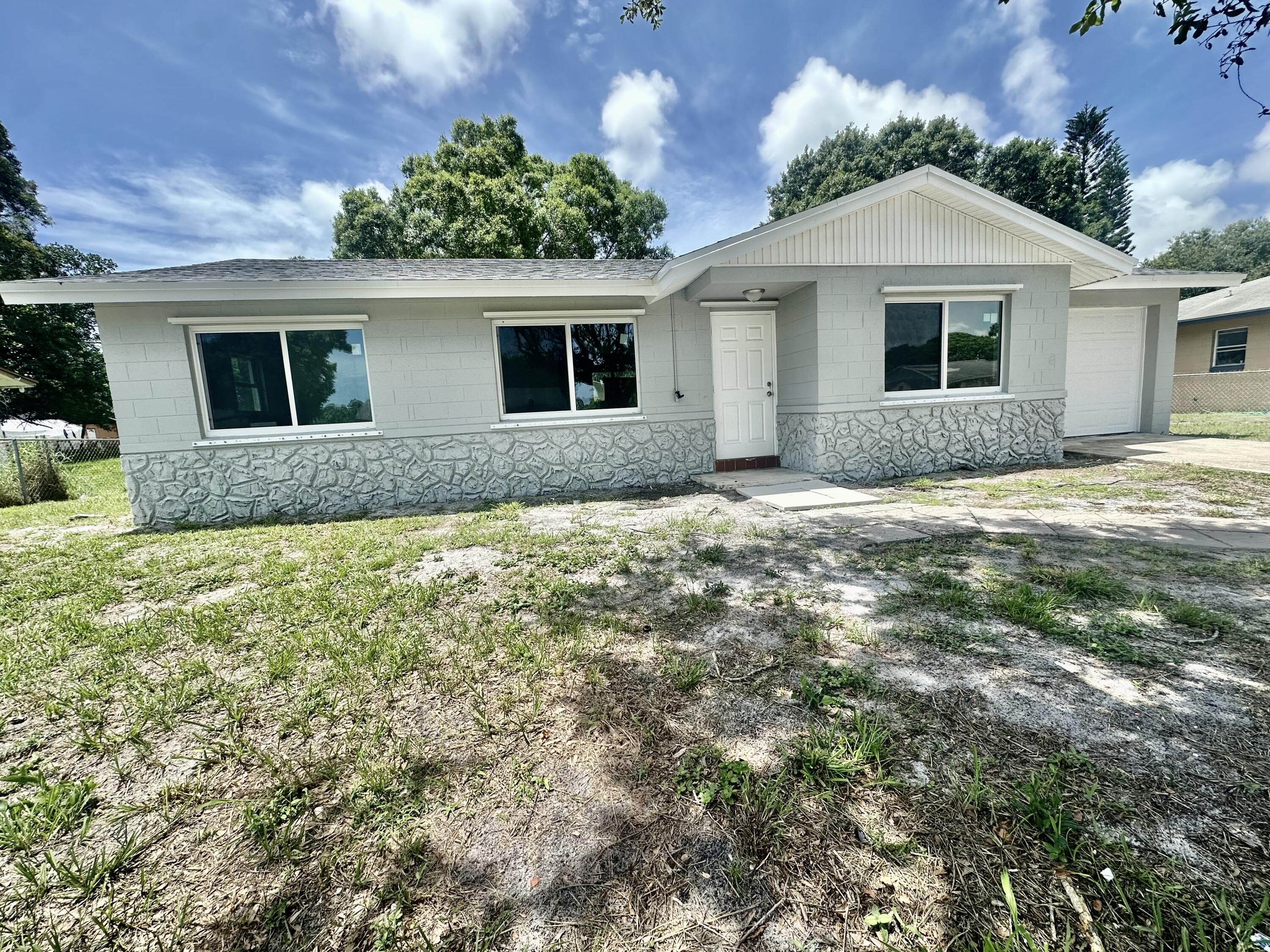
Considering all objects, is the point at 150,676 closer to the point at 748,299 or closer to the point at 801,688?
the point at 801,688

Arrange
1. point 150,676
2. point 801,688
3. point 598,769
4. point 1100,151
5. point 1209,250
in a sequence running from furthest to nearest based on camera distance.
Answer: point 1209,250
point 1100,151
point 150,676
point 801,688
point 598,769

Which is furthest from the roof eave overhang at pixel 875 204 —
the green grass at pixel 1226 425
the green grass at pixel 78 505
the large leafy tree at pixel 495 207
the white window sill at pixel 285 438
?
the large leafy tree at pixel 495 207

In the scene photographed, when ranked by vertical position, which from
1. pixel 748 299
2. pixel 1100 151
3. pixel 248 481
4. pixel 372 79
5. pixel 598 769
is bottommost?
pixel 598 769

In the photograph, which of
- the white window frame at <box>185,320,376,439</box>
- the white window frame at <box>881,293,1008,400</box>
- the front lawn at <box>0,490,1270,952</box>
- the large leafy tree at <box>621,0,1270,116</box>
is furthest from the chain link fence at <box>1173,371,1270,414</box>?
the white window frame at <box>185,320,376,439</box>

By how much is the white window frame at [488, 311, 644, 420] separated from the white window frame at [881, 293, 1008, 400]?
3285 millimetres

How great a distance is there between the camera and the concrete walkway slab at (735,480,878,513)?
501cm

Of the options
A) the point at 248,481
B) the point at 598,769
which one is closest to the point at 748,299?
the point at 598,769

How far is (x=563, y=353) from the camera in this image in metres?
6.75

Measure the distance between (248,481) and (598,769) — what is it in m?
6.52

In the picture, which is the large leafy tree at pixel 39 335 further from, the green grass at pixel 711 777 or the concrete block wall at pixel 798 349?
the green grass at pixel 711 777

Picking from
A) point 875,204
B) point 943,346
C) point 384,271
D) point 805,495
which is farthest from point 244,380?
point 943,346

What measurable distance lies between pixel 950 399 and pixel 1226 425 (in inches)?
334

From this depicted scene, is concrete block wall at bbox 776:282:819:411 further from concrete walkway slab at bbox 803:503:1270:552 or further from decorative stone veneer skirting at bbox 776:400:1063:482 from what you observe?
concrete walkway slab at bbox 803:503:1270:552

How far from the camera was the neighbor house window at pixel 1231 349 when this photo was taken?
14.3 m
